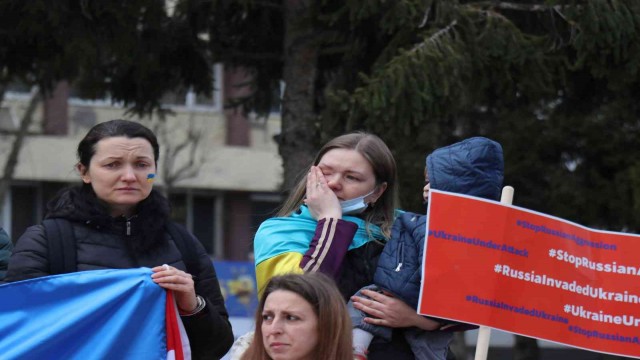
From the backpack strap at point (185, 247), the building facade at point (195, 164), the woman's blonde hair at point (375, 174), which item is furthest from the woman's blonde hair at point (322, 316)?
the building facade at point (195, 164)

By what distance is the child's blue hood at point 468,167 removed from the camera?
4.29 m

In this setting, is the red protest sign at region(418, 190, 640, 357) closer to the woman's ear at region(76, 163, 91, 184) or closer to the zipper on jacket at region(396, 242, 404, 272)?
the zipper on jacket at region(396, 242, 404, 272)

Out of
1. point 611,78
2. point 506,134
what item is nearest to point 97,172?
point 611,78

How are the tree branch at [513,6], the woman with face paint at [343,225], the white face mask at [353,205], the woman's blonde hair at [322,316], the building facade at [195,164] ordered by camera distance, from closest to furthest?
1. the woman's blonde hair at [322,316]
2. the woman with face paint at [343,225]
3. the white face mask at [353,205]
4. the tree branch at [513,6]
5. the building facade at [195,164]

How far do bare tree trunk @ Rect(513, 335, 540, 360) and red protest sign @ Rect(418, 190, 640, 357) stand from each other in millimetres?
9278

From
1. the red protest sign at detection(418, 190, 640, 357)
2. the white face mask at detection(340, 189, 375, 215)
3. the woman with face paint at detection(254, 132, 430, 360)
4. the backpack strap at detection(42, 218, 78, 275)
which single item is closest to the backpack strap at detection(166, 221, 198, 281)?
the woman with face paint at detection(254, 132, 430, 360)

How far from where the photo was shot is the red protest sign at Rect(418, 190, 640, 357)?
4.27 meters

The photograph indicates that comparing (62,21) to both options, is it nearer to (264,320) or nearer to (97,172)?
(97,172)

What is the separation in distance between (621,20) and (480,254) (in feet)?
13.7

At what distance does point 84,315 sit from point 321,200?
2.89 feet

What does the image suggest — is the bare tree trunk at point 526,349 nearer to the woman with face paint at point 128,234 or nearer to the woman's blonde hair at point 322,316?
the woman with face paint at point 128,234

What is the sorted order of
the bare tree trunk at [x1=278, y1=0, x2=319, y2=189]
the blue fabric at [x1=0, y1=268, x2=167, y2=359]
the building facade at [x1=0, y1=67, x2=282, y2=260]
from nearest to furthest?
the blue fabric at [x1=0, y1=268, x2=167, y2=359] → the bare tree trunk at [x1=278, y1=0, x2=319, y2=189] → the building facade at [x1=0, y1=67, x2=282, y2=260]

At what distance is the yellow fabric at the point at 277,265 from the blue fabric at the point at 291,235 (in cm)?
2

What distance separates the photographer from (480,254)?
173 inches
